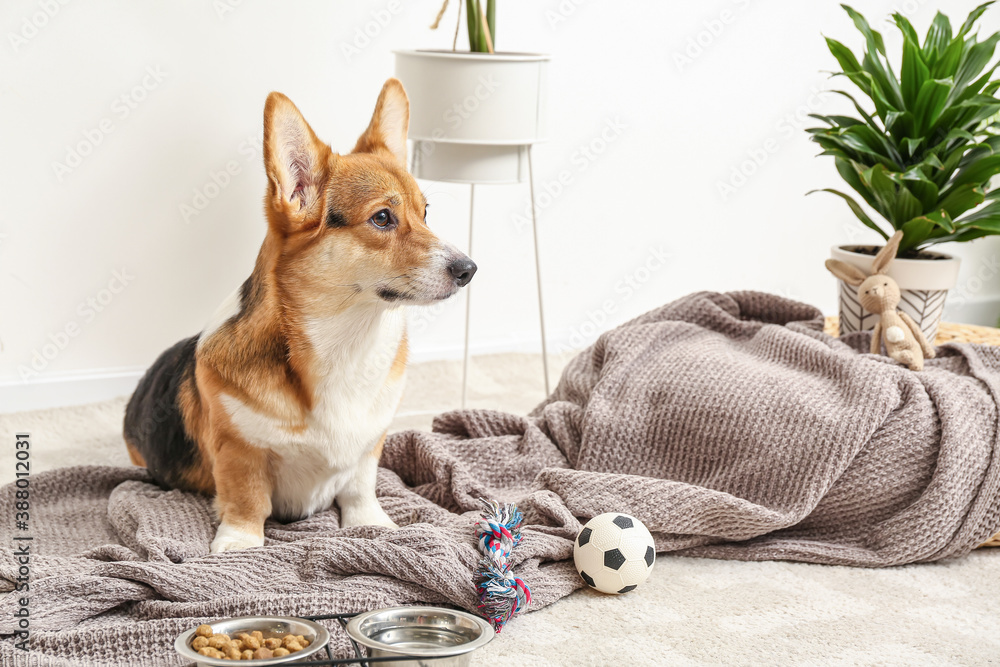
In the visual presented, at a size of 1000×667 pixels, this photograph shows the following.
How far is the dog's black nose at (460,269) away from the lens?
5.06 ft

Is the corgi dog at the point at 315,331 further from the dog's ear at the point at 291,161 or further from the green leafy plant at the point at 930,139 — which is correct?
the green leafy plant at the point at 930,139

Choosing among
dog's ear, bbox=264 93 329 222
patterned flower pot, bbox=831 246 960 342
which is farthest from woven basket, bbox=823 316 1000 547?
dog's ear, bbox=264 93 329 222

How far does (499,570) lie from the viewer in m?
1.52

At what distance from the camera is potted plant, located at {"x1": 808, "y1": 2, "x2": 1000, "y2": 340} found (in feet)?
7.24

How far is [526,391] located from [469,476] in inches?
44.9

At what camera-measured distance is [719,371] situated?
2.03m

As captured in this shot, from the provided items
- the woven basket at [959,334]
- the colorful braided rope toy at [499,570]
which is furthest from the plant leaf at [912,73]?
the colorful braided rope toy at [499,570]

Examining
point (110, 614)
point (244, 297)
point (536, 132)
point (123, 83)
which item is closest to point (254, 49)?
point (123, 83)
